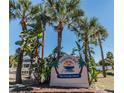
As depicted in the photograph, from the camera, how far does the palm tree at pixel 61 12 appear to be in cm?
1149

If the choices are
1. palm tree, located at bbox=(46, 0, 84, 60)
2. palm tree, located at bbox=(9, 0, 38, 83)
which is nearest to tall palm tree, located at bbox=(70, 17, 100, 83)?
palm tree, located at bbox=(46, 0, 84, 60)

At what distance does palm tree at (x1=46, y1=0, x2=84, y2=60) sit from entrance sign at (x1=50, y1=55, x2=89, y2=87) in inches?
27.1

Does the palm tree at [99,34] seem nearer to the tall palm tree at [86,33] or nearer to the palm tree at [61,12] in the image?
the tall palm tree at [86,33]

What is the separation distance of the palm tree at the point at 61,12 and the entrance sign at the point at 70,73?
687 millimetres

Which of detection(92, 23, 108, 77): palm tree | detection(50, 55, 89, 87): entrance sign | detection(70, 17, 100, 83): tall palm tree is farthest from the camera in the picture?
detection(92, 23, 108, 77): palm tree

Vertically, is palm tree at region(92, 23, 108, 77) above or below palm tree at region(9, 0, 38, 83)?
below

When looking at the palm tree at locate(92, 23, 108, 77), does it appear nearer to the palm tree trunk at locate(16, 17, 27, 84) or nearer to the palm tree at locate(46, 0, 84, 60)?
the palm tree at locate(46, 0, 84, 60)

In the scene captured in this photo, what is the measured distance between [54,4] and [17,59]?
227 cm

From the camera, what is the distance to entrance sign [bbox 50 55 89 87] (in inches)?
421

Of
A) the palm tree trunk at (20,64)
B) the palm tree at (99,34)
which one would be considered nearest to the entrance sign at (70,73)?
the palm tree trunk at (20,64)

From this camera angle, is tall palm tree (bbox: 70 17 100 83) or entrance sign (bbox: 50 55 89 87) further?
tall palm tree (bbox: 70 17 100 83)
